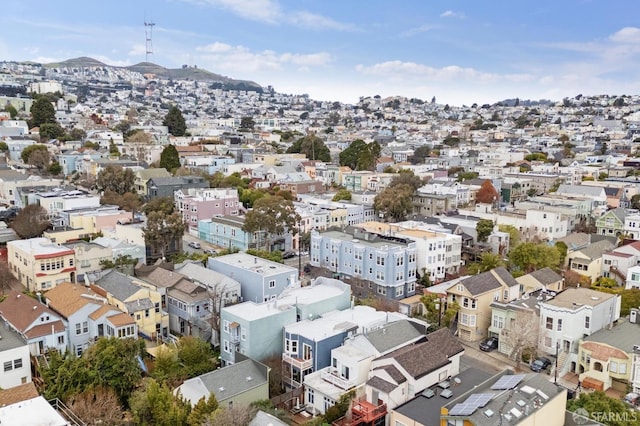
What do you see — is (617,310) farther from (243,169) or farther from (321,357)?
(243,169)

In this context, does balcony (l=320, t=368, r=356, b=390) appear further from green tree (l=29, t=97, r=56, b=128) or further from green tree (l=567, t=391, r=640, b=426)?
green tree (l=29, t=97, r=56, b=128)

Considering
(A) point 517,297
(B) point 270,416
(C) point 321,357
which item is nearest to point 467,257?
(A) point 517,297

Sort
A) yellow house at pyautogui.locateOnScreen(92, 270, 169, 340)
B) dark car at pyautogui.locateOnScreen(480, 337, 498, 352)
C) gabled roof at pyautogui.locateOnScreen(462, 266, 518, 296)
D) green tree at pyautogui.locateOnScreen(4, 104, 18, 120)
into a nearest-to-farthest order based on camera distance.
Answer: yellow house at pyautogui.locateOnScreen(92, 270, 169, 340)
dark car at pyautogui.locateOnScreen(480, 337, 498, 352)
gabled roof at pyautogui.locateOnScreen(462, 266, 518, 296)
green tree at pyautogui.locateOnScreen(4, 104, 18, 120)

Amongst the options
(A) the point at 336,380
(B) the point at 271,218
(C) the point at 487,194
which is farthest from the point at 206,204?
(A) the point at 336,380

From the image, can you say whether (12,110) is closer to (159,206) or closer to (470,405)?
(159,206)

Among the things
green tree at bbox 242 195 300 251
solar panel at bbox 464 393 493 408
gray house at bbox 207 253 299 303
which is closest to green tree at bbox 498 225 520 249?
green tree at bbox 242 195 300 251

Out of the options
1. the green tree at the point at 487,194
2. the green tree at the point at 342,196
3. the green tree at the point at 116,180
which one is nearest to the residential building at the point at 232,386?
the green tree at the point at 342,196

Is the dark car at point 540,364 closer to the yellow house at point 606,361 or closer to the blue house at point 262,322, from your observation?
the yellow house at point 606,361
